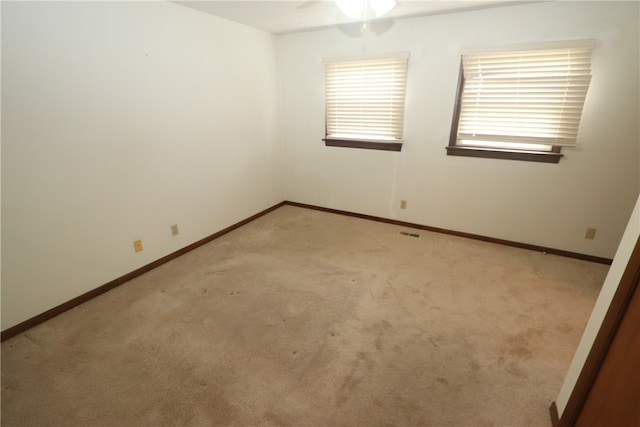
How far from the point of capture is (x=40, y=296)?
2.02 m

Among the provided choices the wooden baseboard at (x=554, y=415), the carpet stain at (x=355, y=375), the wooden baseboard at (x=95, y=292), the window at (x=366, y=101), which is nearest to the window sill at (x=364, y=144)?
the window at (x=366, y=101)

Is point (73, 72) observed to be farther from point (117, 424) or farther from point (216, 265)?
point (117, 424)

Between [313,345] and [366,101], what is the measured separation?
8.69ft

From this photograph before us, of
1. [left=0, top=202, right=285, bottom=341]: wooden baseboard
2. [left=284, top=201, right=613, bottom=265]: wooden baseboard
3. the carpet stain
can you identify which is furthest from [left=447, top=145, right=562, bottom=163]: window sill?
[left=0, top=202, right=285, bottom=341]: wooden baseboard

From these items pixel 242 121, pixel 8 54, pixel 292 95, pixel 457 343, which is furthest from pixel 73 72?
pixel 457 343

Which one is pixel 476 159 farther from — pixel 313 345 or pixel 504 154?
pixel 313 345

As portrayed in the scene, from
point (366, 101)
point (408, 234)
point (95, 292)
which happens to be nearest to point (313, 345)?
point (95, 292)

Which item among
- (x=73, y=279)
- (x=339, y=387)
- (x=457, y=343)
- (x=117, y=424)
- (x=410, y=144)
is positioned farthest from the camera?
(x=410, y=144)

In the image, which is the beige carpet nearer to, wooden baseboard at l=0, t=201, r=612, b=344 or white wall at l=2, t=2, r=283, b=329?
wooden baseboard at l=0, t=201, r=612, b=344

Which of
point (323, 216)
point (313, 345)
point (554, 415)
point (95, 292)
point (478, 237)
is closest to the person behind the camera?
point (554, 415)

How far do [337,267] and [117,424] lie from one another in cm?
181

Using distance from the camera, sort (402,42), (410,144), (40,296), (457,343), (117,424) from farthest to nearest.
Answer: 1. (410,144)
2. (402,42)
3. (40,296)
4. (457,343)
5. (117,424)

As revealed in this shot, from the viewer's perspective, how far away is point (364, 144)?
3.56 meters

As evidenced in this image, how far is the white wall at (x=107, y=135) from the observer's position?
1.80 meters
